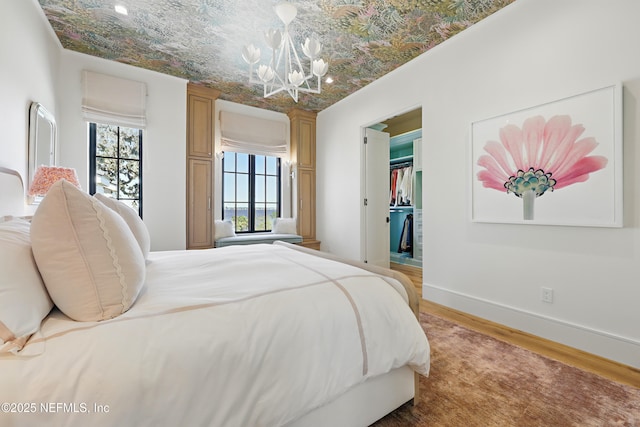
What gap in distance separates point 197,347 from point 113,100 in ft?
12.3

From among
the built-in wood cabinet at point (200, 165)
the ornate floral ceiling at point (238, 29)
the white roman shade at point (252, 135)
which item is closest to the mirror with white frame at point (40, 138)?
the ornate floral ceiling at point (238, 29)

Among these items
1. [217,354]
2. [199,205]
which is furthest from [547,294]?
[199,205]

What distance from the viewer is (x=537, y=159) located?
2.14 metres

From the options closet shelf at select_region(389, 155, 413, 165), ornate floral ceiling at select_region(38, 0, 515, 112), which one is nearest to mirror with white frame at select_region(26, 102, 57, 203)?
ornate floral ceiling at select_region(38, 0, 515, 112)

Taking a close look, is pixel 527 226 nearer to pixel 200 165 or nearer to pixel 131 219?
pixel 131 219

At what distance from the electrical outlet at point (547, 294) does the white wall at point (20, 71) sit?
4020mm

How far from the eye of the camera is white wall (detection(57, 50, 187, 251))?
3.11 metres

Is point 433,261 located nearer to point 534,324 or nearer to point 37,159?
point 534,324

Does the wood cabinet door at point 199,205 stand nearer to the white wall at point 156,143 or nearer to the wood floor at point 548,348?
the white wall at point 156,143

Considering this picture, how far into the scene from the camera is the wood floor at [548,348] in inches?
65.0

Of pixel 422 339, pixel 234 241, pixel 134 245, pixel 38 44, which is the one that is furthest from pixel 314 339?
pixel 38 44

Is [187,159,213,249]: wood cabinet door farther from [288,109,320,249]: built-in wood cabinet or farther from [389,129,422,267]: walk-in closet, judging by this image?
[389,129,422,267]: walk-in closet

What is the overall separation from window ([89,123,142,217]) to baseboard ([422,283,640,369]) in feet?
13.0

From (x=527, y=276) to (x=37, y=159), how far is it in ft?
14.0
